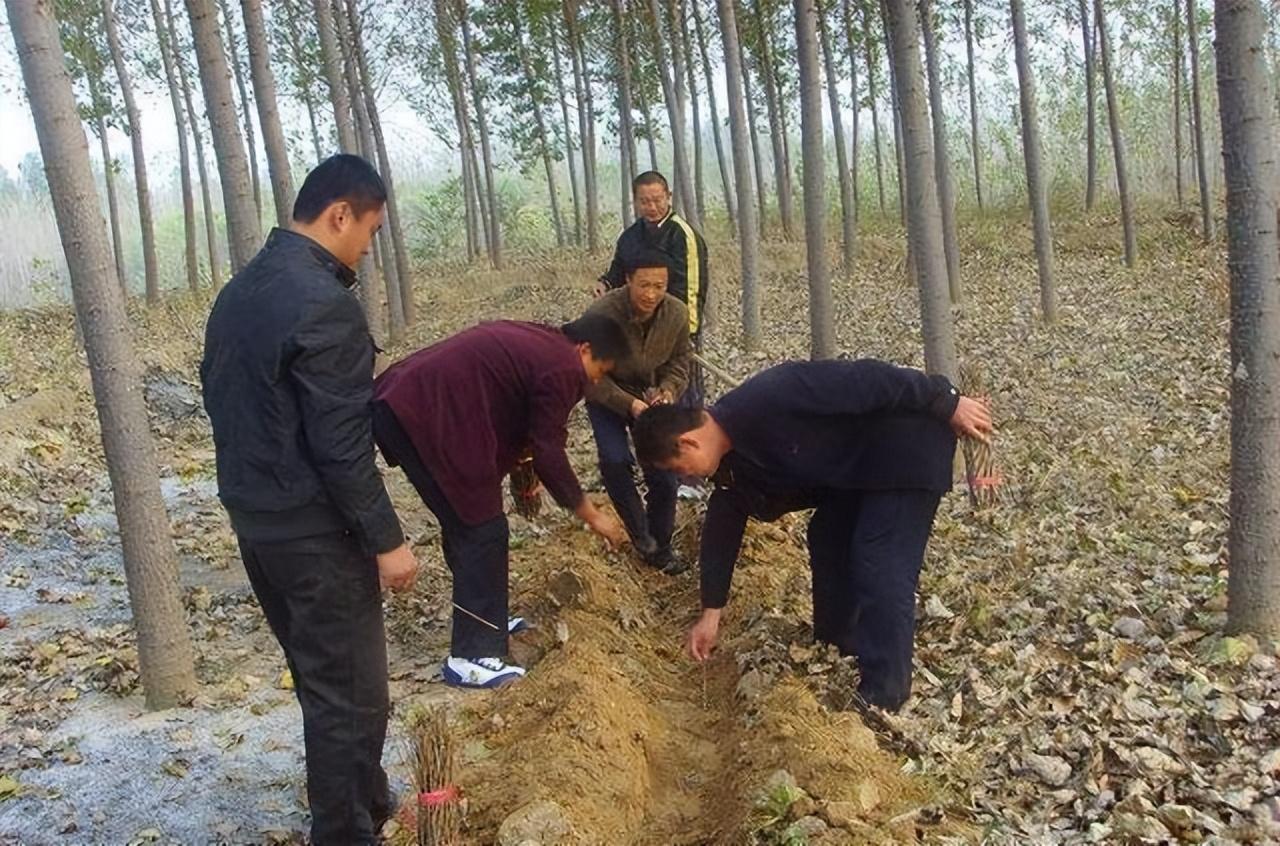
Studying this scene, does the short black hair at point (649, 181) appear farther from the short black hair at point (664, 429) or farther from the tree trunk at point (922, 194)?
the short black hair at point (664, 429)

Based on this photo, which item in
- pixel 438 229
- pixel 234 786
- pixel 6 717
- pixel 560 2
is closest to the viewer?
pixel 234 786

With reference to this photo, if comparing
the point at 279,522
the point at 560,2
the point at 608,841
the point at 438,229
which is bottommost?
the point at 608,841

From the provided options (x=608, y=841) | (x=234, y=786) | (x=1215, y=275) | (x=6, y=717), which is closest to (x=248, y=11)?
(x=6, y=717)

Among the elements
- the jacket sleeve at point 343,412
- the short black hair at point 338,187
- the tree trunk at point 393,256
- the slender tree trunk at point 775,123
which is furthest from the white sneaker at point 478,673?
the slender tree trunk at point 775,123

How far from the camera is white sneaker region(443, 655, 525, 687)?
4402mm

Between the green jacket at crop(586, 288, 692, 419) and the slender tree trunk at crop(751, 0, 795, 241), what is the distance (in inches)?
540

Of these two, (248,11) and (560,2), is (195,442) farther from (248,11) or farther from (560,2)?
(560,2)

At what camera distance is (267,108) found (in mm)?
8602

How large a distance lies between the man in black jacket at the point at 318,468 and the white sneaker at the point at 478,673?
4.00 feet

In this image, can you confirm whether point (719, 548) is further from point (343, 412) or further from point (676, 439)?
point (343, 412)

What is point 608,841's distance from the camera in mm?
3350

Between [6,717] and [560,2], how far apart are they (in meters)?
16.4

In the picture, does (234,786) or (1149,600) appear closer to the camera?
(234,786)

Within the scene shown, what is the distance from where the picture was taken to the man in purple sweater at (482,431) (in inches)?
158
